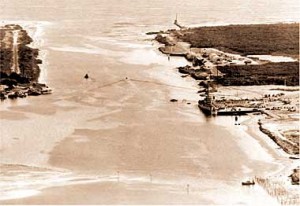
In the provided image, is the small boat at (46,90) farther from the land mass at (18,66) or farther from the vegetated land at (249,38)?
the vegetated land at (249,38)

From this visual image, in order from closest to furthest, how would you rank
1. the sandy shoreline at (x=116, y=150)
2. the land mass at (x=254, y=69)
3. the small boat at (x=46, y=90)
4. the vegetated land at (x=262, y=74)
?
the sandy shoreline at (x=116, y=150), the land mass at (x=254, y=69), the small boat at (x=46, y=90), the vegetated land at (x=262, y=74)

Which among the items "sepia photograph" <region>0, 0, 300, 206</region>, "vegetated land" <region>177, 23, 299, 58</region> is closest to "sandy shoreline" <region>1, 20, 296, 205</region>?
"sepia photograph" <region>0, 0, 300, 206</region>

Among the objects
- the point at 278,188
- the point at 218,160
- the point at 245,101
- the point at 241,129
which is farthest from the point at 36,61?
the point at 278,188

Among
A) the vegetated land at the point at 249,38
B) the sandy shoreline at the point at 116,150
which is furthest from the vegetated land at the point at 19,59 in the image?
the vegetated land at the point at 249,38

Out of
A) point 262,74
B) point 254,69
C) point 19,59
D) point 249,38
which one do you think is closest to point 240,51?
point 249,38

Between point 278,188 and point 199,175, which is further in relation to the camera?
point 199,175

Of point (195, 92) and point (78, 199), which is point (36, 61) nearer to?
point (195, 92)

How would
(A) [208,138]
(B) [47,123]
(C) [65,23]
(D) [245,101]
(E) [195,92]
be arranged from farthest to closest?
(C) [65,23]
(E) [195,92]
(D) [245,101]
(B) [47,123]
(A) [208,138]
